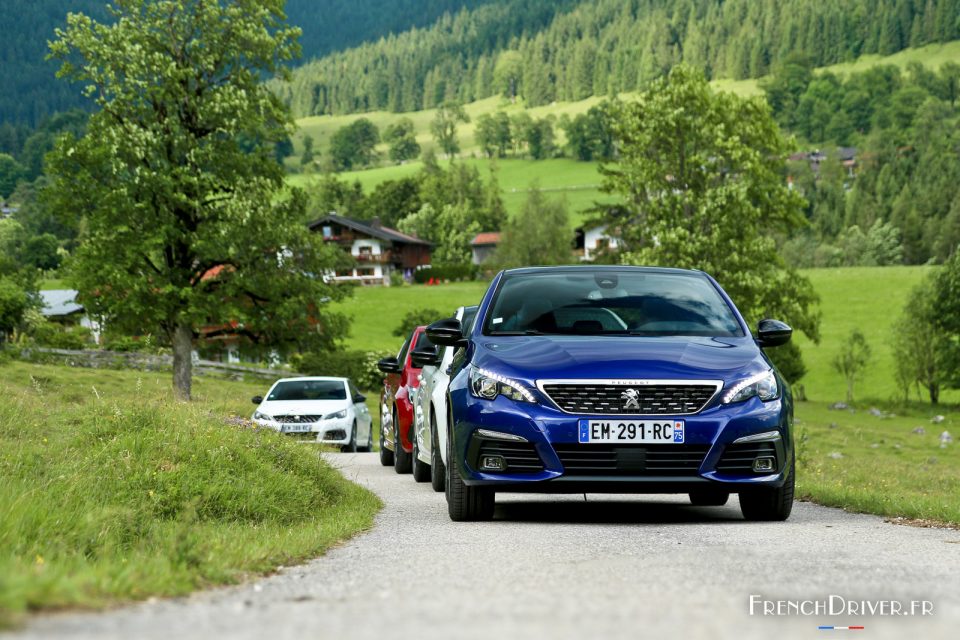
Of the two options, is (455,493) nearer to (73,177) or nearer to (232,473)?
(232,473)

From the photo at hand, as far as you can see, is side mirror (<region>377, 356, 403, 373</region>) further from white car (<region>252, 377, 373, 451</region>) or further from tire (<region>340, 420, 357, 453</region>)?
tire (<region>340, 420, 357, 453</region>)

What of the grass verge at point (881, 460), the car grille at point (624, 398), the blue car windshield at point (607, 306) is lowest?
the grass verge at point (881, 460)

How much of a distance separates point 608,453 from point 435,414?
2.62m

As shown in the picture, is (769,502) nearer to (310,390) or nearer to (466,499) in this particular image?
(466,499)

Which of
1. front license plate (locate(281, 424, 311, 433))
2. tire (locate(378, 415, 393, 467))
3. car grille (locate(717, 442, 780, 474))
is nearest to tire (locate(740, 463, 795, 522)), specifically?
car grille (locate(717, 442, 780, 474))

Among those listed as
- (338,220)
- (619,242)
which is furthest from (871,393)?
(338,220)

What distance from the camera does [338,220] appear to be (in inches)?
6004

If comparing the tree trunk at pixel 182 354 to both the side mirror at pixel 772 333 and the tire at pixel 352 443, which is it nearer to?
the tire at pixel 352 443

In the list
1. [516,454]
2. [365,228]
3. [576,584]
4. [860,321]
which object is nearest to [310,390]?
[516,454]

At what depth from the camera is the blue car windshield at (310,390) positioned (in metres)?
26.4

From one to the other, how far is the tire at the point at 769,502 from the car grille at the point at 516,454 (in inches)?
68.0

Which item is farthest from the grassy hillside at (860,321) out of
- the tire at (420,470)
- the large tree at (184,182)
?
the tire at (420,470)

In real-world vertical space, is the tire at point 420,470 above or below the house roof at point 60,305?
below

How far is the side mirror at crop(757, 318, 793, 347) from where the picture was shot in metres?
10.6
